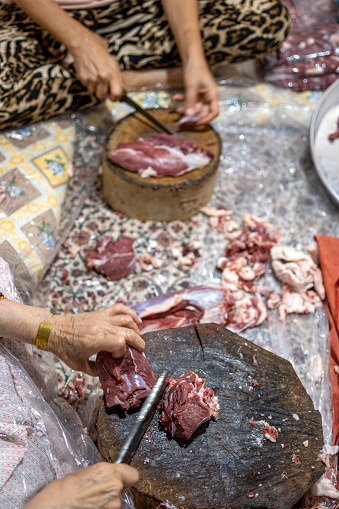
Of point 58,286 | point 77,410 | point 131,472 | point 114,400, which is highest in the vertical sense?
point 131,472

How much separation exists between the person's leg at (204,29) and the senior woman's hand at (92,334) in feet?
6.63

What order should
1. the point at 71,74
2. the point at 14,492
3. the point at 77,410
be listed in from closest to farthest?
the point at 14,492 < the point at 77,410 < the point at 71,74

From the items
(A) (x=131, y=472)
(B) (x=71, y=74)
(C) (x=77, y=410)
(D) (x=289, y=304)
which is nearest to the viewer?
(A) (x=131, y=472)

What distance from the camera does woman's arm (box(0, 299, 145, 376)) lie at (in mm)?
1553

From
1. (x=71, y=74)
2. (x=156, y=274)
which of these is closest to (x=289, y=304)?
(x=156, y=274)

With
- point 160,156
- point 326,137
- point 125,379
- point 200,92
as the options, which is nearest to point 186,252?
point 160,156

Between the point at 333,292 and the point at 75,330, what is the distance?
1412 mm

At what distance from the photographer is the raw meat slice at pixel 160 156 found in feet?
8.14

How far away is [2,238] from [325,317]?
1730mm

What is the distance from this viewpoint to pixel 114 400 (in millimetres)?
1601

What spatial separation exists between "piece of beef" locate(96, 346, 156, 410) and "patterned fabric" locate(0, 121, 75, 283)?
90 cm

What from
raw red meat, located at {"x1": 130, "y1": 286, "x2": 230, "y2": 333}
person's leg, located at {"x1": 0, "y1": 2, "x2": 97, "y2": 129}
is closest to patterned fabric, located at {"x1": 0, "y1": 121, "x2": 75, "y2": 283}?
person's leg, located at {"x1": 0, "y1": 2, "x2": 97, "y2": 129}

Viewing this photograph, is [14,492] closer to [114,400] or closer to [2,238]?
[114,400]

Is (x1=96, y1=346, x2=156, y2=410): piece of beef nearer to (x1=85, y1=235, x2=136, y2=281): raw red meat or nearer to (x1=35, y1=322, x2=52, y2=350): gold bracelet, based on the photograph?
(x1=35, y1=322, x2=52, y2=350): gold bracelet
